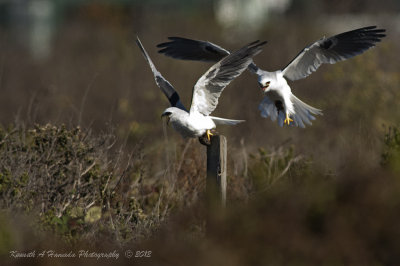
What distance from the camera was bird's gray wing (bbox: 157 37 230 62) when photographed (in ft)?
22.9

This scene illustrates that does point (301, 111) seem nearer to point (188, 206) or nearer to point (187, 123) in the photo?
point (188, 206)

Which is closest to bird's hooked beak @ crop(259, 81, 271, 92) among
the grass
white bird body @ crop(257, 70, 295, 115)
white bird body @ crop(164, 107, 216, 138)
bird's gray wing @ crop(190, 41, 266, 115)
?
white bird body @ crop(257, 70, 295, 115)

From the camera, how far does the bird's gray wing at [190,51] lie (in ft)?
22.9

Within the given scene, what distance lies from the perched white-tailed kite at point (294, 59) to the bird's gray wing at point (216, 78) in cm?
120

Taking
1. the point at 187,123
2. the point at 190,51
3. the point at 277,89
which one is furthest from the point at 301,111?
the point at 187,123

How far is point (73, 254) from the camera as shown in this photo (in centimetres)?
370

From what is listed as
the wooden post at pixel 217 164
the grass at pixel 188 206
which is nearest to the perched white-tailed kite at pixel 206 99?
the wooden post at pixel 217 164

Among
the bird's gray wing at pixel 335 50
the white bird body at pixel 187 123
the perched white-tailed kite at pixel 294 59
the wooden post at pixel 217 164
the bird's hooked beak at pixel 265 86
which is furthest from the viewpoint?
the bird's gray wing at pixel 335 50

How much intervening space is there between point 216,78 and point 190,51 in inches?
61.9

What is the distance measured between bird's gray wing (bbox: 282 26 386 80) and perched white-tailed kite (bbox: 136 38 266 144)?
165 centimetres

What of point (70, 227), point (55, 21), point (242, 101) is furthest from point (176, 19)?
point (70, 227)

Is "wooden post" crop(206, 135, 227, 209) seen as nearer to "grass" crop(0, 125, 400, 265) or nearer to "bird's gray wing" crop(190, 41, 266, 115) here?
"grass" crop(0, 125, 400, 265)

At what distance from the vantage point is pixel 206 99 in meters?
5.51

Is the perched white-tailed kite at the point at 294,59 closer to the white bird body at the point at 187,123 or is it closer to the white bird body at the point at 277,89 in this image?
the white bird body at the point at 277,89
